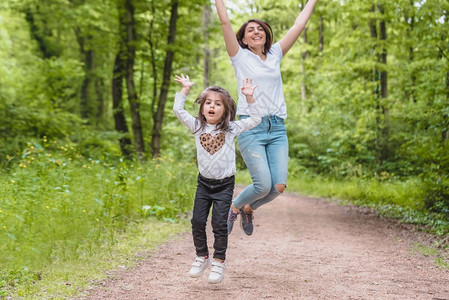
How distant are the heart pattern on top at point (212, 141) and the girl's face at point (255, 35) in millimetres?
1201

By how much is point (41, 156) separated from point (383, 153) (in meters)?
12.1

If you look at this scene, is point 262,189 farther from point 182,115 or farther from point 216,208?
point 182,115

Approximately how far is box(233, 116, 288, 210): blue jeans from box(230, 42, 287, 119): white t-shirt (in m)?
0.15

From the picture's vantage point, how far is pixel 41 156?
8.74m

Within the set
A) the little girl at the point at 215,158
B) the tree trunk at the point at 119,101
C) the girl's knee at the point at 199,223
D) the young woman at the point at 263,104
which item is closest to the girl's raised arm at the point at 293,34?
the young woman at the point at 263,104

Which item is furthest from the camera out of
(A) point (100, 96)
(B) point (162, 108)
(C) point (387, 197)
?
(A) point (100, 96)

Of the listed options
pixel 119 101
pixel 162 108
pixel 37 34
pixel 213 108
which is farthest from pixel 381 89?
pixel 37 34

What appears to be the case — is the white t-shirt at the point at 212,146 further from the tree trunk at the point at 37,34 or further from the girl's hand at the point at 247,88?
the tree trunk at the point at 37,34

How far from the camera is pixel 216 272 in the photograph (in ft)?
14.0

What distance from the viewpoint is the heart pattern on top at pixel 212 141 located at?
429 centimetres

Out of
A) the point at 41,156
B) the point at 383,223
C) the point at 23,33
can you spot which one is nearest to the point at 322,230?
the point at 383,223

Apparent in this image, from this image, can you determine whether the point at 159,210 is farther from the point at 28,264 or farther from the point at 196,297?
the point at 196,297

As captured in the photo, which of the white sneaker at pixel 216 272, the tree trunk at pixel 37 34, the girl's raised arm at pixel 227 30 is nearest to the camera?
the white sneaker at pixel 216 272

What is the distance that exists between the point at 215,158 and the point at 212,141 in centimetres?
16
